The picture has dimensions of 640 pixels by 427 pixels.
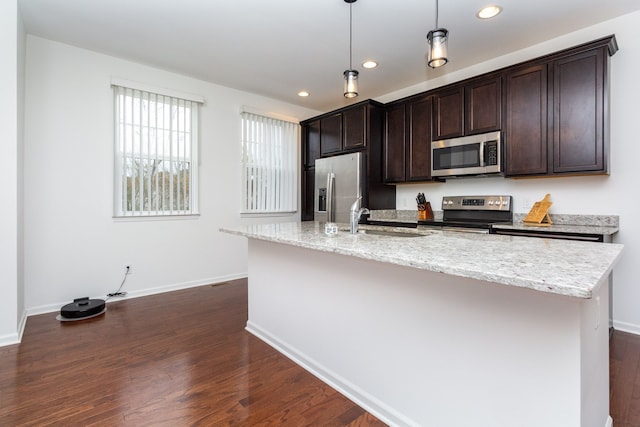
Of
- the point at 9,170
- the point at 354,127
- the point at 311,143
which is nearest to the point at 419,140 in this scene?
the point at 354,127

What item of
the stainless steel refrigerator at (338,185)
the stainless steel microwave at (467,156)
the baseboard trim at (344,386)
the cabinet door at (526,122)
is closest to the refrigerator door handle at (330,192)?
the stainless steel refrigerator at (338,185)

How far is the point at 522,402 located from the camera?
1135 millimetres

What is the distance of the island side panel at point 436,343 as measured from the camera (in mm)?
1060

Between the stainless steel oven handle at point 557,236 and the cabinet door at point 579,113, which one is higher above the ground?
the cabinet door at point 579,113

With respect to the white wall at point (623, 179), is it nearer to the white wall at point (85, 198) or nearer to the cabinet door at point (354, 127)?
the cabinet door at point (354, 127)

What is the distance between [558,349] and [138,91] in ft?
13.8

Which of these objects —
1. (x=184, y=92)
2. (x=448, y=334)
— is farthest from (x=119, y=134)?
(x=448, y=334)

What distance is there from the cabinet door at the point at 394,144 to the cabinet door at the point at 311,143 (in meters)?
1.10

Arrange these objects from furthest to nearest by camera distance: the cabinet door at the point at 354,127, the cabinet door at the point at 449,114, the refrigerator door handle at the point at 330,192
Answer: the refrigerator door handle at the point at 330,192, the cabinet door at the point at 354,127, the cabinet door at the point at 449,114

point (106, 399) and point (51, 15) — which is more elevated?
point (51, 15)

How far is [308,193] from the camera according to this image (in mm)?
5004

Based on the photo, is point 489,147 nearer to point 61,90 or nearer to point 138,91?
point 138,91

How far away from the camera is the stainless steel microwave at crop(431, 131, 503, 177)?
3.11 meters

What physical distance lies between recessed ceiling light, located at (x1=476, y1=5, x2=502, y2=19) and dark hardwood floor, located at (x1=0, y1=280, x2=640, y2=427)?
2722 millimetres
